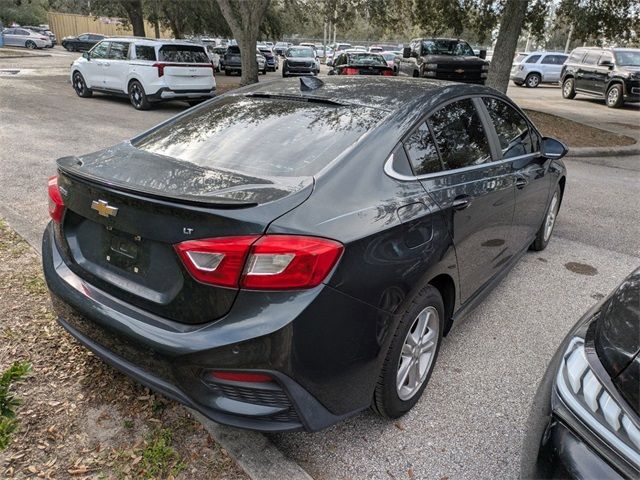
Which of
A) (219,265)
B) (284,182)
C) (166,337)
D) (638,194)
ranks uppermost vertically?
(284,182)

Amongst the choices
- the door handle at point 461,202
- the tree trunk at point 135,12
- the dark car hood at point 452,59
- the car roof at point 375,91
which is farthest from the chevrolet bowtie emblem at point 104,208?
the tree trunk at point 135,12

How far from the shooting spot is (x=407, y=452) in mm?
2400

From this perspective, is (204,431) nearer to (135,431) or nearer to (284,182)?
(135,431)

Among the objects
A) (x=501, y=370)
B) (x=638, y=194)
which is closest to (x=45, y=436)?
(x=501, y=370)

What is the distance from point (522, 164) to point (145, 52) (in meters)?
11.7

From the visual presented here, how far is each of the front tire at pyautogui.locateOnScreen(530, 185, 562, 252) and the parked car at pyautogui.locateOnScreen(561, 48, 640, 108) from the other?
1521cm

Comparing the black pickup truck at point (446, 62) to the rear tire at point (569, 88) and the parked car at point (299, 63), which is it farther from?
the parked car at point (299, 63)

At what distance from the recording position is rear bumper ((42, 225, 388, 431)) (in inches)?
74.3

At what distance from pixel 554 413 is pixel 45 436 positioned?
2.22 meters

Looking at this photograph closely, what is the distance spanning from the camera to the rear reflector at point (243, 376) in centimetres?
192

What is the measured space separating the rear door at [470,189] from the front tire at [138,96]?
1148 centimetres

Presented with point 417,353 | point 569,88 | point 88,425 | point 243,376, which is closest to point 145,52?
point 88,425

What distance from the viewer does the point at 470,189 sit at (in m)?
2.88

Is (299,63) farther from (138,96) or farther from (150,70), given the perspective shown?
(150,70)
